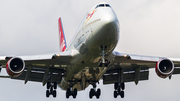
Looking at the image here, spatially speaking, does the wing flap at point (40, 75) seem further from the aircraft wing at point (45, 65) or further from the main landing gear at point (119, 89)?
the main landing gear at point (119, 89)

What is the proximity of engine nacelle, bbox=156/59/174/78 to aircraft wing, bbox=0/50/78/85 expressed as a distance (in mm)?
6306

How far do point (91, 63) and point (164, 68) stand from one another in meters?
5.71

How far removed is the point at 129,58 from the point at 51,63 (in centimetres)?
612

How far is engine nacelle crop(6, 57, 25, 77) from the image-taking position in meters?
24.2

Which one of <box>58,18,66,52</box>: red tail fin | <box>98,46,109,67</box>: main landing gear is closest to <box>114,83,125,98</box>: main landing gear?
<box>98,46,109,67</box>: main landing gear

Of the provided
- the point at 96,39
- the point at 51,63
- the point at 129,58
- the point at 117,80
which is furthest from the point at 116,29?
the point at 117,80

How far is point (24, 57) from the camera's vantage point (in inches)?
1024

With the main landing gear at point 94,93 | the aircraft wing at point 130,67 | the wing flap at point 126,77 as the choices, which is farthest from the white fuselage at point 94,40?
the wing flap at point 126,77

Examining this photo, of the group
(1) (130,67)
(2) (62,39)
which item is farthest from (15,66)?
(2) (62,39)

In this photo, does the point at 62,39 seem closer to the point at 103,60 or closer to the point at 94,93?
the point at 94,93

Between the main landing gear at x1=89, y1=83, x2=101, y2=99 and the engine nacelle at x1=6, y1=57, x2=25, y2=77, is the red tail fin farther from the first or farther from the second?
the engine nacelle at x1=6, y1=57, x2=25, y2=77

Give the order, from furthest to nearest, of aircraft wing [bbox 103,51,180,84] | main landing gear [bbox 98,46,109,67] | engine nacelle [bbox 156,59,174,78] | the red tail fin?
1. the red tail fin
2. aircraft wing [bbox 103,51,180,84]
3. engine nacelle [bbox 156,59,174,78]
4. main landing gear [bbox 98,46,109,67]

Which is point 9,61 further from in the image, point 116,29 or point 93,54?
point 116,29

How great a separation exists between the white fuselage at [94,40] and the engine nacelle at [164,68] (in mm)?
4162
